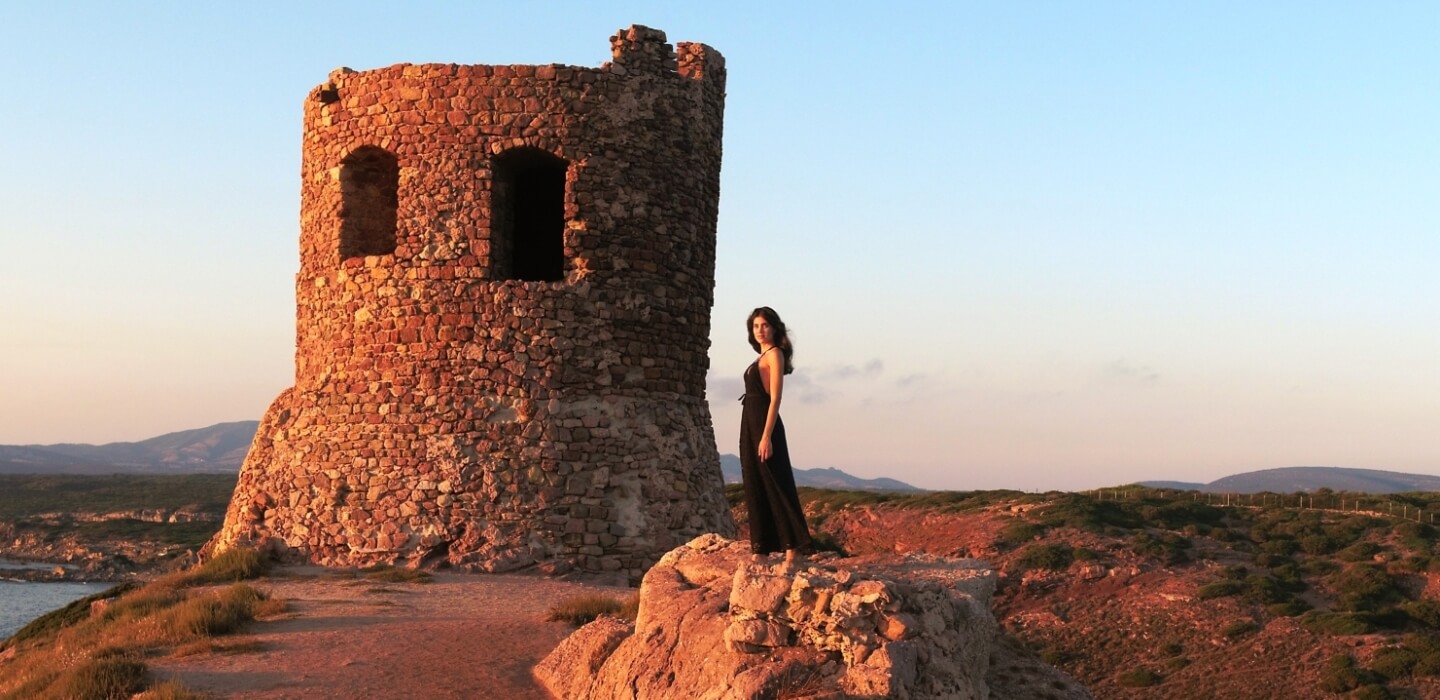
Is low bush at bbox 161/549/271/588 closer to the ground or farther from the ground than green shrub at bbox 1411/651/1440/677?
farther from the ground

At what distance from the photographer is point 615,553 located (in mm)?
13789

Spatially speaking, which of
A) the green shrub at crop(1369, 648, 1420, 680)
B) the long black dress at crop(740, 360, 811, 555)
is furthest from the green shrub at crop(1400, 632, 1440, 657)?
the long black dress at crop(740, 360, 811, 555)

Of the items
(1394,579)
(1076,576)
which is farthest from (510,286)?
(1394,579)

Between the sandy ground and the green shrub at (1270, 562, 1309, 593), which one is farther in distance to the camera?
the green shrub at (1270, 562, 1309, 593)

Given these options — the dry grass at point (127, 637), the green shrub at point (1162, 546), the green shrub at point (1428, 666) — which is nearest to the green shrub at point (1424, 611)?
the green shrub at point (1428, 666)

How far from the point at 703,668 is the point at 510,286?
7.43 metres

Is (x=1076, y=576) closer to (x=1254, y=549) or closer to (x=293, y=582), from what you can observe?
(x=1254, y=549)

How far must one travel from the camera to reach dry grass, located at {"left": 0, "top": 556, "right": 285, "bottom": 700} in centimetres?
868

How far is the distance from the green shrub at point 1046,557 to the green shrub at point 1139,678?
16.1 ft

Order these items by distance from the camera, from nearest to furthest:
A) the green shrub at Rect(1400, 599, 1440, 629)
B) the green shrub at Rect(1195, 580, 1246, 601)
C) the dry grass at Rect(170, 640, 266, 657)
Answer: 1. the dry grass at Rect(170, 640, 266, 657)
2. the green shrub at Rect(1400, 599, 1440, 629)
3. the green shrub at Rect(1195, 580, 1246, 601)

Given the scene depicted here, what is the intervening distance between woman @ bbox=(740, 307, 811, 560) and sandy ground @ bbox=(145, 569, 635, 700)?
70.3 inches

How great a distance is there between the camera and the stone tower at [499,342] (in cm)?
1368

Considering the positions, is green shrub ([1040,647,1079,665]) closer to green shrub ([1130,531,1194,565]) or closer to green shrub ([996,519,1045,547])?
green shrub ([1130,531,1194,565])

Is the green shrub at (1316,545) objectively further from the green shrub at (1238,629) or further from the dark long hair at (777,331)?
the dark long hair at (777,331)
